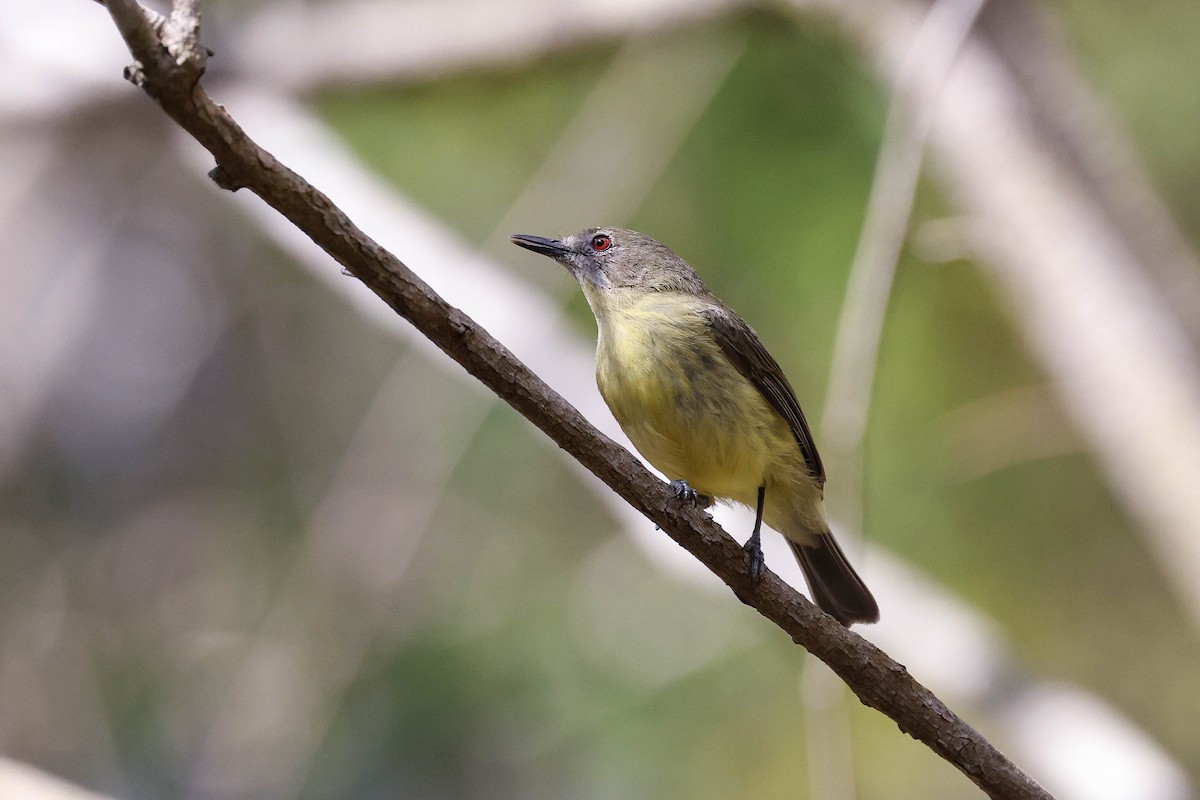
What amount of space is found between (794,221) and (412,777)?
3702 mm

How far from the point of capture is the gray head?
13.8 feet

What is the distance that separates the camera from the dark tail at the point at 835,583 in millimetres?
4340

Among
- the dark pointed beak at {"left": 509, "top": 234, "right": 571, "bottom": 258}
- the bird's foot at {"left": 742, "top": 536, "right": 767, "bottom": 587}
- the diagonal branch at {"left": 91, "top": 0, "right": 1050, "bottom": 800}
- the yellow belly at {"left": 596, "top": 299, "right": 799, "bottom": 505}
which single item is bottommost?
the diagonal branch at {"left": 91, "top": 0, "right": 1050, "bottom": 800}

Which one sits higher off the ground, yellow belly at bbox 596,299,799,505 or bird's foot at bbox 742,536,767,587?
yellow belly at bbox 596,299,799,505

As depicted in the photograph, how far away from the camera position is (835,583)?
173 inches

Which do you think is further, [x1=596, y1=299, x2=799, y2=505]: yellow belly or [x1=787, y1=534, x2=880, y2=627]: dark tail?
[x1=787, y1=534, x2=880, y2=627]: dark tail

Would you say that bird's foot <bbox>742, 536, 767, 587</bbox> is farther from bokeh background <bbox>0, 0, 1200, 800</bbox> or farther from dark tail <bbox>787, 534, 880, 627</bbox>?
bokeh background <bbox>0, 0, 1200, 800</bbox>

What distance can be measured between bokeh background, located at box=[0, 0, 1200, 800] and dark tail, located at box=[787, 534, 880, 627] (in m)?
0.18

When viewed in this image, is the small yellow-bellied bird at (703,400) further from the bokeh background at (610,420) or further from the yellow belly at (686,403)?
the bokeh background at (610,420)

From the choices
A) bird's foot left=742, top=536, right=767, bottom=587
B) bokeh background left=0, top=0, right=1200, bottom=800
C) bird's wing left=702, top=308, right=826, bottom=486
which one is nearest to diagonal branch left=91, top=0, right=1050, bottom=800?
bird's foot left=742, top=536, right=767, bottom=587

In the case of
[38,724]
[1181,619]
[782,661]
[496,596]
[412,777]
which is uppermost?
[1181,619]

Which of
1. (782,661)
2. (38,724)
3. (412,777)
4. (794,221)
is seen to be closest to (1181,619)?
(782,661)

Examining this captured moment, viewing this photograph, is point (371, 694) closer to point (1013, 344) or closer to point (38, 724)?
point (38, 724)

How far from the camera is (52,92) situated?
6156 millimetres
